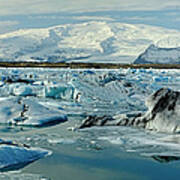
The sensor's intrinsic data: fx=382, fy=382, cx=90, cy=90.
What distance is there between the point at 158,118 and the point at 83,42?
6298 inches

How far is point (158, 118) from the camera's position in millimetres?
7758

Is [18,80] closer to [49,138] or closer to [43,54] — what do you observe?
[49,138]

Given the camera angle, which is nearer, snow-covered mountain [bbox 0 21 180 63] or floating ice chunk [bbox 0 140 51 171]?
floating ice chunk [bbox 0 140 51 171]

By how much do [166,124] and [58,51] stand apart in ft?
459

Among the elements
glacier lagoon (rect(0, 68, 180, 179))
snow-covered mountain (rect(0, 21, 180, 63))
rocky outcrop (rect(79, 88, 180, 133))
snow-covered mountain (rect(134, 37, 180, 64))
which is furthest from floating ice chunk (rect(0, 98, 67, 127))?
snow-covered mountain (rect(0, 21, 180, 63))

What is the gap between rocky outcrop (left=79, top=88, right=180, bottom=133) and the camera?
24.6 ft

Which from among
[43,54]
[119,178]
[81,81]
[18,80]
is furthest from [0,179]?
[43,54]

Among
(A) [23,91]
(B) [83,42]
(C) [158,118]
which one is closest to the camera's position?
(C) [158,118]

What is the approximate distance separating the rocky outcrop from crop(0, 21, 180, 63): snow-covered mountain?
11289 centimetres

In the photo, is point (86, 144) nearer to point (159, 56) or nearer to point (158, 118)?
point (158, 118)

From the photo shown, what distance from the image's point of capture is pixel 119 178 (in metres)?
4.98

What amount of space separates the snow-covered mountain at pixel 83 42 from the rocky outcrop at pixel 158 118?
113m

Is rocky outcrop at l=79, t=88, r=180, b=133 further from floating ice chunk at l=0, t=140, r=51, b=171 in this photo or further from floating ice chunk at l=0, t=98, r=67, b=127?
floating ice chunk at l=0, t=140, r=51, b=171

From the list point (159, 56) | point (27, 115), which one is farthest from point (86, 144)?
point (159, 56)
